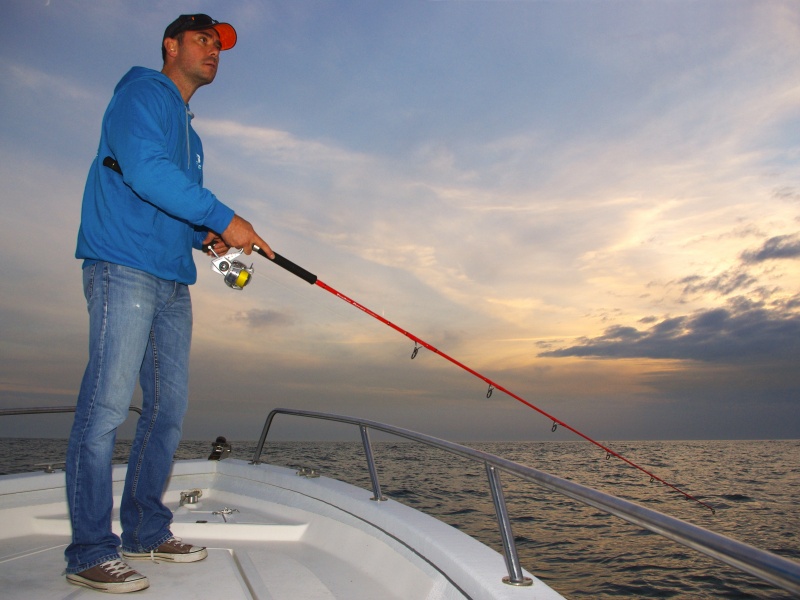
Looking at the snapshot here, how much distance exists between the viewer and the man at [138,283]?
2107 mm

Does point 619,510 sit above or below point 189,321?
below

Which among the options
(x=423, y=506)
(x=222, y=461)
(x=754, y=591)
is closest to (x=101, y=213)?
(x=222, y=461)

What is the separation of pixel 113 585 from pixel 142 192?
60.5 inches

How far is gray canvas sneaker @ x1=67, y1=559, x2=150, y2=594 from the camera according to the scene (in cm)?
207

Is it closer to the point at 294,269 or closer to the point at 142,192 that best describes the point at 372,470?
the point at 294,269

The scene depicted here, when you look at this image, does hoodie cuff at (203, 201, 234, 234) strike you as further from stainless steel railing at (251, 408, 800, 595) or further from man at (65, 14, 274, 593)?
stainless steel railing at (251, 408, 800, 595)

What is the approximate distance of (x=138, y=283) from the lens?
2217mm

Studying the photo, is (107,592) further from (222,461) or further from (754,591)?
(754,591)

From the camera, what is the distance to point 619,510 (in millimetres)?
1169

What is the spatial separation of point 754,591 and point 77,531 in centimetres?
1002

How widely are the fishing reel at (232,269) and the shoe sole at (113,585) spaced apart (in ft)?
4.63

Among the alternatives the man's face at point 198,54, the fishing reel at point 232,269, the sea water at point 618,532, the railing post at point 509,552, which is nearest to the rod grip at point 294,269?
the fishing reel at point 232,269

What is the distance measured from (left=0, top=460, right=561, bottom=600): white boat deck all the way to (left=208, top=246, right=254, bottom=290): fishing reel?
139 centimetres

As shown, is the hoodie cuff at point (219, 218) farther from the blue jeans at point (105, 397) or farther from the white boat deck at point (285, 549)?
the white boat deck at point (285, 549)
